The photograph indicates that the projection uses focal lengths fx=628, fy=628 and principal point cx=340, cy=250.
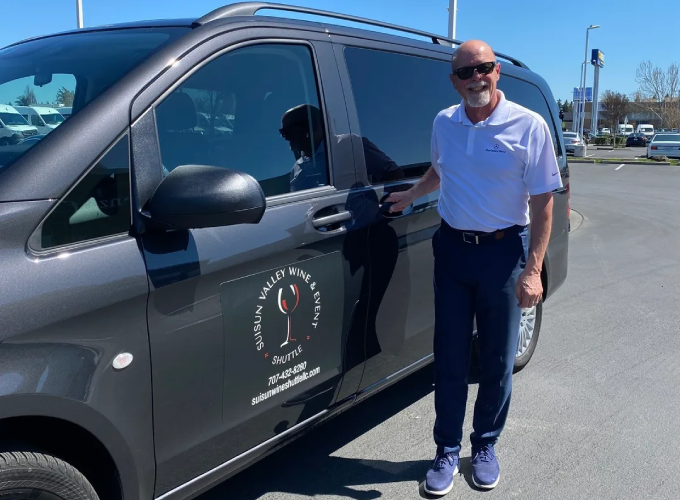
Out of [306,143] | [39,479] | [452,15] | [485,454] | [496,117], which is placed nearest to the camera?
[39,479]

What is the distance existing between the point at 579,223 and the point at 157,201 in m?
10.8

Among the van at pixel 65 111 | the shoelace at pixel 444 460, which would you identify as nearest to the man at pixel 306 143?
the van at pixel 65 111

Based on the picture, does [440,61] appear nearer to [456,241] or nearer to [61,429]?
[456,241]

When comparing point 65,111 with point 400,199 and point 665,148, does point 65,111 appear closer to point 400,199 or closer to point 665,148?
point 400,199

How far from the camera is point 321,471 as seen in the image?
3.15 metres

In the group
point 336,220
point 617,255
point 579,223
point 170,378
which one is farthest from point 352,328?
point 579,223

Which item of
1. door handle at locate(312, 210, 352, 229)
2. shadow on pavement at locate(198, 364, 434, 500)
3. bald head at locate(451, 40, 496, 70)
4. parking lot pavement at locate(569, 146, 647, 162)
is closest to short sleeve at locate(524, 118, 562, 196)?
bald head at locate(451, 40, 496, 70)

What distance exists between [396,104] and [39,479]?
231cm

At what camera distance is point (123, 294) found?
187 centimetres

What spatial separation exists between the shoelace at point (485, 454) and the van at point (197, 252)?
0.56 meters

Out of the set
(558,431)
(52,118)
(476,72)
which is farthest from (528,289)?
(52,118)

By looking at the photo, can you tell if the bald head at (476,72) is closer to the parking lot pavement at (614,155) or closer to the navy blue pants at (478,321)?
the navy blue pants at (478,321)

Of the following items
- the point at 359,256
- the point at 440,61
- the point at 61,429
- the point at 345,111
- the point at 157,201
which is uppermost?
the point at 440,61

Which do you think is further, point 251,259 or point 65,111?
point 251,259
